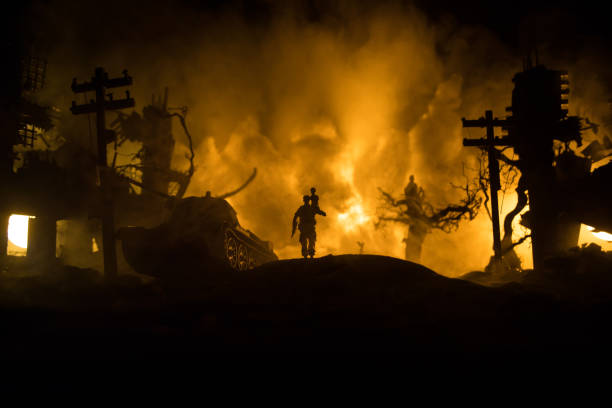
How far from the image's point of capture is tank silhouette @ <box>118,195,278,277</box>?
45.7 ft

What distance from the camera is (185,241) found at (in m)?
14.0

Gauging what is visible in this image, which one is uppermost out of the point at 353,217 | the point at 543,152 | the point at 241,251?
the point at 543,152

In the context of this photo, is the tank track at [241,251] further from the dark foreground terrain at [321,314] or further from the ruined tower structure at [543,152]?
the ruined tower structure at [543,152]

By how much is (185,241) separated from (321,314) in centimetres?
747

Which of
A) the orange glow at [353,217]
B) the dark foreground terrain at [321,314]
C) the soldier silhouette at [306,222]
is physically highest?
the orange glow at [353,217]

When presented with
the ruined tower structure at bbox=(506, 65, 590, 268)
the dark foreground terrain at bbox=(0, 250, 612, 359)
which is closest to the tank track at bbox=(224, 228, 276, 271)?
the dark foreground terrain at bbox=(0, 250, 612, 359)

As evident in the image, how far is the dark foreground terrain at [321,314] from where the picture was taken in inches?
261

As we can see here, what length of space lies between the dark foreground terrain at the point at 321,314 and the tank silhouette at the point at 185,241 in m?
2.25

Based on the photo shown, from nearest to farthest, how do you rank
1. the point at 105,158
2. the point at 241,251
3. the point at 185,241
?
the point at 185,241, the point at 105,158, the point at 241,251

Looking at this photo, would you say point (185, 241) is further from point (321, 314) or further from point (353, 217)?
A: point (353, 217)

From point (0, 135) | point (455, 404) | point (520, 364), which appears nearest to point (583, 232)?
point (520, 364)

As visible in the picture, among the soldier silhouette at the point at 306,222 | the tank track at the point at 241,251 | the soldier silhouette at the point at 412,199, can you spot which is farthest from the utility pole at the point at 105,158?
the soldier silhouette at the point at 412,199

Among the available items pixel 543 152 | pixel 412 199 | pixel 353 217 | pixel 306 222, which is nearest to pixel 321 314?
pixel 306 222

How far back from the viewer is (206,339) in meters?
7.06
